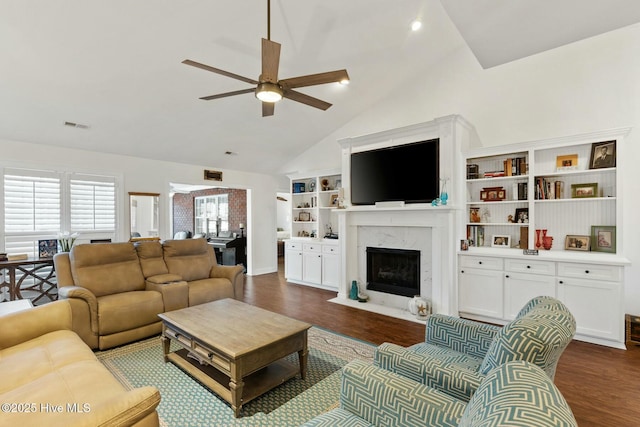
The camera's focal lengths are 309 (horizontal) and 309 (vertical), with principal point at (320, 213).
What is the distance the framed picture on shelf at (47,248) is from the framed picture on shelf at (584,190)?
6.96 m

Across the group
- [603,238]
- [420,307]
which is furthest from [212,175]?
[603,238]

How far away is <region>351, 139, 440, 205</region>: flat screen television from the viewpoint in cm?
414

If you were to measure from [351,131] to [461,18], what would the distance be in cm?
267

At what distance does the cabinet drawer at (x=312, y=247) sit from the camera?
19.3 feet

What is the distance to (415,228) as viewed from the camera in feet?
14.5

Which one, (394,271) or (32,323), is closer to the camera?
(32,323)

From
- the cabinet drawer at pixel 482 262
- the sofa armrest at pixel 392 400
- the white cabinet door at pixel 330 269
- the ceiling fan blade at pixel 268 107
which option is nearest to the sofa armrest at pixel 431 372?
the sofa armrest at pixel 392 400

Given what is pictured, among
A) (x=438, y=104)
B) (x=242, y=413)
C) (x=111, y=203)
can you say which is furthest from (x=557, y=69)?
(x=111, y=203)

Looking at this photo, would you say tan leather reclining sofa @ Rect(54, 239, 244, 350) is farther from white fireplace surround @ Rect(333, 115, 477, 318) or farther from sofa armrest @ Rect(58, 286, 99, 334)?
white fireplace surround @ Rect(333, 115, 477, 318)

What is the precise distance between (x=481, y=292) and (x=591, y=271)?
3.66 feet

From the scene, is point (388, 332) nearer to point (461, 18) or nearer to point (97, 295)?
point (97, 295)

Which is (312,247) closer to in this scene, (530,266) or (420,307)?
(420,307)

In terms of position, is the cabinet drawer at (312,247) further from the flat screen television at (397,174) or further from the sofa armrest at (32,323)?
the sofa armrest at (32,323)

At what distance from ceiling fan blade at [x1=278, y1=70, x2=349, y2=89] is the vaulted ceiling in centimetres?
108
